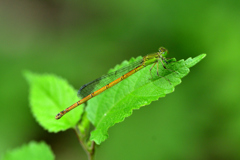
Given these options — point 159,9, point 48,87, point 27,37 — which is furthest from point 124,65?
point 27,37

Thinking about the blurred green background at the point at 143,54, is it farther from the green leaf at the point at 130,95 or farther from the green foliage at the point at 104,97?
the green leaf at the point at 130,95

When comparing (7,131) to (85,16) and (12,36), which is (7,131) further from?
(85,16)

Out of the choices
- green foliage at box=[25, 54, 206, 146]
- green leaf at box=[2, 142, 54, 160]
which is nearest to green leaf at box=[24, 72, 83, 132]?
green foliage at box=[25, 54, 206, 146]

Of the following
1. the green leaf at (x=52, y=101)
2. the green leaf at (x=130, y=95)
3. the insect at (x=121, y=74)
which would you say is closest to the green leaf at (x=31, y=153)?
the green leaf at (x=52, y=101)

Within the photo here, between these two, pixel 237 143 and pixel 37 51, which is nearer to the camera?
pixel 237 143

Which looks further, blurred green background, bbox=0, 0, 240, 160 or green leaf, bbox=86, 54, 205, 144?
blurred green background, bbox=0, 0, 240, 160

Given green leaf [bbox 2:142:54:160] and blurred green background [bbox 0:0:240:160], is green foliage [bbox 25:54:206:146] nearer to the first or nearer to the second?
green leaf [bbox 2:142:54:160]
